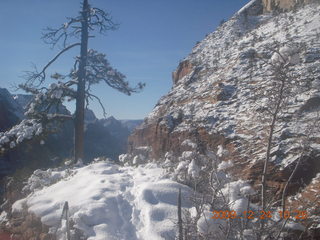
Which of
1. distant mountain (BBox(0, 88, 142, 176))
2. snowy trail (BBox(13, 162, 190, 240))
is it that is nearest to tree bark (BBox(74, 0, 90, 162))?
distant mountain (BBox(0, 88, 142, 176))

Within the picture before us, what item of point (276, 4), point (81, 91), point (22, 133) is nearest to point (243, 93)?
point (81, 91)

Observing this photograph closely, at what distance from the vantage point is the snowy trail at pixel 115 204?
3.85 meters

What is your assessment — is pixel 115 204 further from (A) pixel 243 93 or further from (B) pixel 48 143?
(B) pixel 48 143

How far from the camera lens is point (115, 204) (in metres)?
4.51

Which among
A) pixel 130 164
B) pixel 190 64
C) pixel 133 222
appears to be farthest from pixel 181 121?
pixel 190 64

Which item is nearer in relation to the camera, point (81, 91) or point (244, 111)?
point (244, 111)

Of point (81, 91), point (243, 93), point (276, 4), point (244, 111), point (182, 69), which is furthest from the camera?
point (276, 4)

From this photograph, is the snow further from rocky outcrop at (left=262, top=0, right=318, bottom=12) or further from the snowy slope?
rocky outcrop at (left=262, top=0, right=318, bottom=12)

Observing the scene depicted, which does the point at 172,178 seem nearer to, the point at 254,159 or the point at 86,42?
the point at 254,159

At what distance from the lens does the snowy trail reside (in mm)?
3850

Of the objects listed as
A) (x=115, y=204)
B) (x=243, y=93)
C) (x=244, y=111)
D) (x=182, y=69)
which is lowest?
(x=115, y=204)

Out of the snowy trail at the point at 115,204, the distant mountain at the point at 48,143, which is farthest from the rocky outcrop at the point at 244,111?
the distant mountain at the point at 48,143
